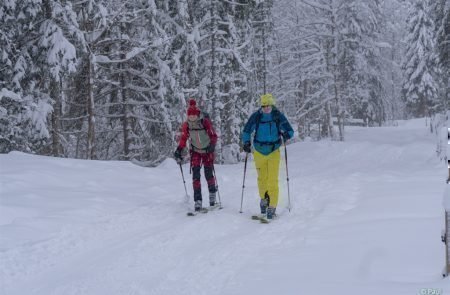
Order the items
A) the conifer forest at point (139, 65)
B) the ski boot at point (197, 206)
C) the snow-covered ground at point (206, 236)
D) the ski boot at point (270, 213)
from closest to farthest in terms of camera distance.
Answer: the snow-covered ground at point (206, 236)
the ski boot at point (270, 213)
the ski boot at point (197, 206)
the conifer forest at point (139, 65)

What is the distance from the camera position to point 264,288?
200 inches

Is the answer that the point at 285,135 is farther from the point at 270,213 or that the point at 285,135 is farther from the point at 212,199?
the point at 212,199

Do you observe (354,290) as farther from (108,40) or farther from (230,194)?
(108,40)

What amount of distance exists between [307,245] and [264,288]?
1.76 meters

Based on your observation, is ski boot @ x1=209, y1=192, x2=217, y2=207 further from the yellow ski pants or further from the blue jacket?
the blue jacket

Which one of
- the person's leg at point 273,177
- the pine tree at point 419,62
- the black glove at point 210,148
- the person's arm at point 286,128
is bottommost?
the person's leg at point 273,177

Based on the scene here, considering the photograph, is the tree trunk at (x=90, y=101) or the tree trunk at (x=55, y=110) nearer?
the tree trunk at (x=55, y=110)

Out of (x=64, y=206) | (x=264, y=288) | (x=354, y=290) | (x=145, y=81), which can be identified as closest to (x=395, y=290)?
(x=354, y=290)

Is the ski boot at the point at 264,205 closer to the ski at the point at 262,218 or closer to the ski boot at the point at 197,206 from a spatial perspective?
the ski at the point at 262,218

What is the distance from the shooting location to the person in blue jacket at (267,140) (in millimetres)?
9039

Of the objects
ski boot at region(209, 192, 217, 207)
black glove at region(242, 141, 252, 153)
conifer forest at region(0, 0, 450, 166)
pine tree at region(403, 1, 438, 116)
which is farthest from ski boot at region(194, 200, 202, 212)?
pine tree at region(403, 1, 438, 116)

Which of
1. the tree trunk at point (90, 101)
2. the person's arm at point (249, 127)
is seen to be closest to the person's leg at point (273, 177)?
the person's arm at point (249, 127)

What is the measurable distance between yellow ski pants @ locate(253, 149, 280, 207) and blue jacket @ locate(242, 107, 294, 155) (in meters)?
0.11

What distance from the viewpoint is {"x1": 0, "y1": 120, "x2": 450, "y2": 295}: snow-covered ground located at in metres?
5.36
